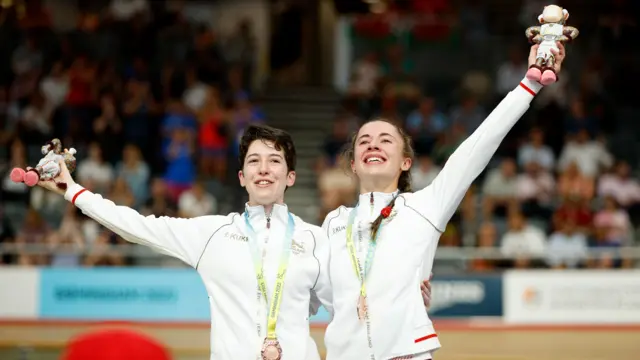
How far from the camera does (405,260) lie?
458 cm

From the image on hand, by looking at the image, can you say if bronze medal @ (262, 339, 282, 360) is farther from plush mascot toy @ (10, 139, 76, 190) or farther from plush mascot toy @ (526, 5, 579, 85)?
plush mascot toy @ (526, 5, 579, 85)

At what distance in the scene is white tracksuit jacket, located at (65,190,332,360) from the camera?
4.46 m

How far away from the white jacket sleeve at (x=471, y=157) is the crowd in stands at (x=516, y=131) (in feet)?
25.2

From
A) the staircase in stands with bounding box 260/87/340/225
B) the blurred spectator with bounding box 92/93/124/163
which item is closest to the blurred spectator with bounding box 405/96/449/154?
the staircase in stands with bounding box 260/87/340/225

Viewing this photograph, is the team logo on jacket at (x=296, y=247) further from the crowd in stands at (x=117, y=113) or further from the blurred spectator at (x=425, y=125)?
the blurred spectator at (x=425, y=125)

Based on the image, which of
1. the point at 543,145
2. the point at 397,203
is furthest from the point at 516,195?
the point at 397,203

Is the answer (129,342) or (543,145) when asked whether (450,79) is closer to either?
(543,145)

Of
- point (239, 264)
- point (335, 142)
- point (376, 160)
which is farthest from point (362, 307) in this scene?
point (335, 142)

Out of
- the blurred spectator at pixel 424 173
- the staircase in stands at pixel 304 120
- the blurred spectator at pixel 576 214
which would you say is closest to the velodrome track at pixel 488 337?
the blurred spectator at pixel 576 214

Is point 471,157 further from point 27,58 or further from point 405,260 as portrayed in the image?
point 27,58

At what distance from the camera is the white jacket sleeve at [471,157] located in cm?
457


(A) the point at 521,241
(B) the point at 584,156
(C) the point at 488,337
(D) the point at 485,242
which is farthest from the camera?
(B) the point at 584,156

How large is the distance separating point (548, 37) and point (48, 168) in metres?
2.24

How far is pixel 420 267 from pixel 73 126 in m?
10.9
